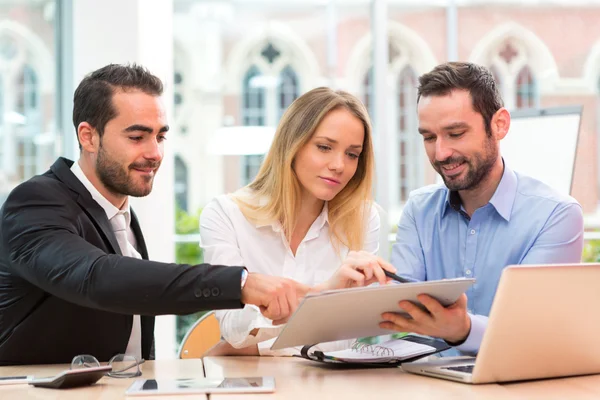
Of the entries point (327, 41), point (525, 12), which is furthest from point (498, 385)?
point (525, 12)

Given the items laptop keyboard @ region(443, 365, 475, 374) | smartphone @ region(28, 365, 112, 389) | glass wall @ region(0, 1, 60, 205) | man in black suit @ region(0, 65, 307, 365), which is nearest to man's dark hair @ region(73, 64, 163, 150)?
man in black suit @ region(0, 65, 307, 365)

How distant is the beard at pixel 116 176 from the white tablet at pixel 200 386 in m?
0.91

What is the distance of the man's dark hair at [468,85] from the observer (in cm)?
259

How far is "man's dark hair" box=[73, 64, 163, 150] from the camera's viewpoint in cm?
259

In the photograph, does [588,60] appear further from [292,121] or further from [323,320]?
[323,320]

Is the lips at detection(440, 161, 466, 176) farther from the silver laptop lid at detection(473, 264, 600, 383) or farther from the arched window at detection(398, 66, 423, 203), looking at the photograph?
the arched window at detection(398, 66, 423, 203)

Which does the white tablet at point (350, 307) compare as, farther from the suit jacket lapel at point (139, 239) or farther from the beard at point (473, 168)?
the suit jacket lapel at point (139, 239)

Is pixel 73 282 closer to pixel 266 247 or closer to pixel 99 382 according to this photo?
pixel 99 382

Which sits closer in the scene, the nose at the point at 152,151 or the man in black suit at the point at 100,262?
the man in black suit at the point at 100,262

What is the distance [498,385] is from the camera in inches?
68.2

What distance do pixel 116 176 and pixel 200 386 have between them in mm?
1055

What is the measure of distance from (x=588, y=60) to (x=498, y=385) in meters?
7.57

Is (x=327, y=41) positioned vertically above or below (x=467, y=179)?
above

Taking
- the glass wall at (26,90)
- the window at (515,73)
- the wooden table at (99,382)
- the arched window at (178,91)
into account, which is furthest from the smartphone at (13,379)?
the window at (515,73)
